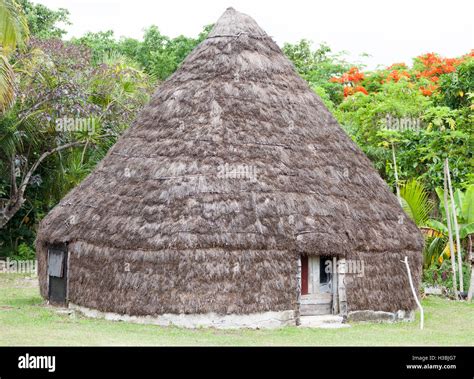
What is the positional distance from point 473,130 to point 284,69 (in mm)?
10142

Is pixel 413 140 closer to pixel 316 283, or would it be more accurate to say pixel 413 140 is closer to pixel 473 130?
pixel 473 130

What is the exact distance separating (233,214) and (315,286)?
108 inches

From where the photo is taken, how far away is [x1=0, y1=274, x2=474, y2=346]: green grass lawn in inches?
674

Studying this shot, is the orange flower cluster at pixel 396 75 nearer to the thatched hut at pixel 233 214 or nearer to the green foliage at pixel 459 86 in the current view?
the green foliage at pixel 459 86

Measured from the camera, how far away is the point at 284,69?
2219cm

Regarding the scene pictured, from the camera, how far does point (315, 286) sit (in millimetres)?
20297

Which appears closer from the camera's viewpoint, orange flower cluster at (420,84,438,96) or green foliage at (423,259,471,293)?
green foliage at (423,259,471,293)

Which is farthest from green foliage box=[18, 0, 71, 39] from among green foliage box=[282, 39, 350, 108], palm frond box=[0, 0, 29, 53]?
palm frond box=[0, 0, 29, 53]

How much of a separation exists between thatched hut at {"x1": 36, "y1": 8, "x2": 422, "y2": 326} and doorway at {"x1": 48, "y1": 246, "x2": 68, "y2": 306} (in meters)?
0.05

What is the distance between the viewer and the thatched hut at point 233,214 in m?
19.0

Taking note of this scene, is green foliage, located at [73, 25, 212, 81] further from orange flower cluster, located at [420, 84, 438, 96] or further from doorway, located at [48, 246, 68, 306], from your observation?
doorway, located at [48, 246, 68, 306]

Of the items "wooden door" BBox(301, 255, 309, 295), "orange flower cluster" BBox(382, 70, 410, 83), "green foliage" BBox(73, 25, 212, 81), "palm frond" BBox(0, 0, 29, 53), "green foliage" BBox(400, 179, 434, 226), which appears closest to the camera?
"wooden door" BBox(301, 255, 309, 295)

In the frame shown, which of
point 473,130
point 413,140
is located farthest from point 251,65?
point 473,130

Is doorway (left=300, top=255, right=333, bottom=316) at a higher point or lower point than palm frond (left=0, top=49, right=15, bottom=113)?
lower
